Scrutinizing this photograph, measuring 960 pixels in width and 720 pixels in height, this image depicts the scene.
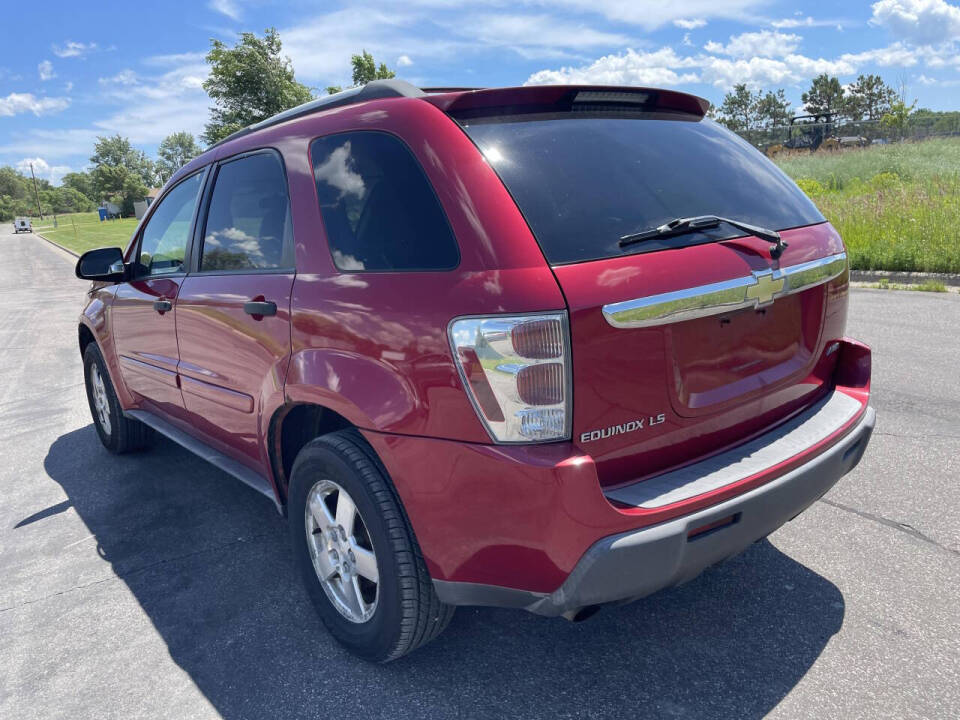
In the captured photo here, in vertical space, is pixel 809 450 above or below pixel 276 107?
below

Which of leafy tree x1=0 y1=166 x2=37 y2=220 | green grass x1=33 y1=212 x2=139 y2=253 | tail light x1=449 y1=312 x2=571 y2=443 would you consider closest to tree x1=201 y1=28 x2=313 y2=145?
green grass x1=33 y1=212 x2=139 y2=253

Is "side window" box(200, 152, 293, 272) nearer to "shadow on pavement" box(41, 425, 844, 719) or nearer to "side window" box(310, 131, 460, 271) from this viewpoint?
"side window" box(310, 131, 460, 271)

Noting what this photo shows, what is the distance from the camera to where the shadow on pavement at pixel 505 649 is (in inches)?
90.4

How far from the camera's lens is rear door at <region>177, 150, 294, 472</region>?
2768 millimetres

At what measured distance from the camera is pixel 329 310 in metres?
2.41

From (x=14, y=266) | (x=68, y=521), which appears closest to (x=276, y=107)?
(x=14, y=266)

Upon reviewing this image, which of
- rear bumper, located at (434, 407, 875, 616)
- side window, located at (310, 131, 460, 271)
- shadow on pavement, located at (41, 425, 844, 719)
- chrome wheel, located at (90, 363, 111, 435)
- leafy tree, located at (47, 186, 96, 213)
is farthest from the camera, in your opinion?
leafy tree, located at (47, 186, 96, 213)

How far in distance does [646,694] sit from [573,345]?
120 cm

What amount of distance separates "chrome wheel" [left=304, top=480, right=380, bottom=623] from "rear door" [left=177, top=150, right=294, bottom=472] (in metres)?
0.44

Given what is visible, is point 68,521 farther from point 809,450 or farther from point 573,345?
point 809,450

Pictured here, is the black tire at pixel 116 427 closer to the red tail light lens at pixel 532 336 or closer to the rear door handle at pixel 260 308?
the rear door handle at pixel 260 308

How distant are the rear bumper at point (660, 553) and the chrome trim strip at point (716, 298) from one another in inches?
21.6

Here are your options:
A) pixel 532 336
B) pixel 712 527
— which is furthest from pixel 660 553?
pixel 532 336

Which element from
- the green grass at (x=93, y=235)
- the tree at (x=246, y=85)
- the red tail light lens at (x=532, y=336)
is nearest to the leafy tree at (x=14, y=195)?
the green grass at (x=93, y=235)
